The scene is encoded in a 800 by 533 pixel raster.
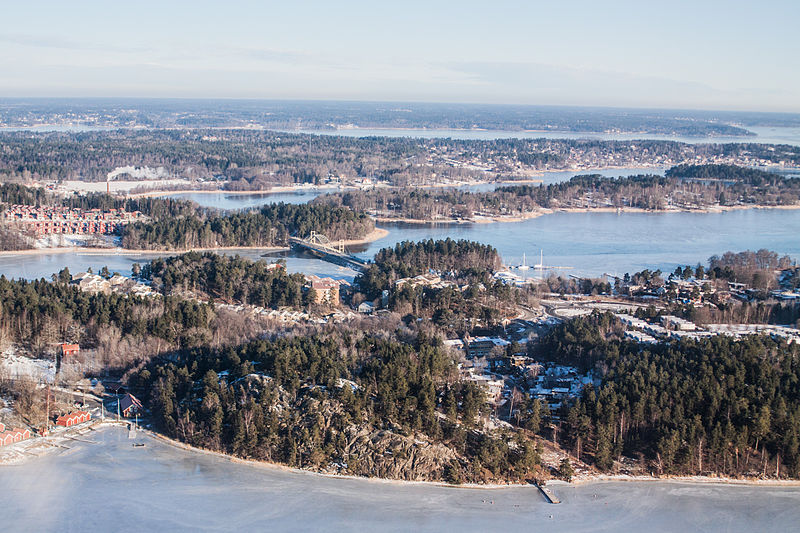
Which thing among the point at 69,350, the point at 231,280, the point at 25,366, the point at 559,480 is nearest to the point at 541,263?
the point at 231,280

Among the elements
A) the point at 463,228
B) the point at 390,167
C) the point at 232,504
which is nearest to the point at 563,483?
the point at 232,504

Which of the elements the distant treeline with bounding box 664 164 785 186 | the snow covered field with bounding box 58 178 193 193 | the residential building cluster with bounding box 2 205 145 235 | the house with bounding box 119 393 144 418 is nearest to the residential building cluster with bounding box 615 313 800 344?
the house with bounding box 119 393 144 418

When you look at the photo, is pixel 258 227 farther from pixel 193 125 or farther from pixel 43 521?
pixel 193 125

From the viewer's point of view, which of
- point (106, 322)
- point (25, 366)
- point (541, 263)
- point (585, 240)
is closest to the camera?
point (25, 366)

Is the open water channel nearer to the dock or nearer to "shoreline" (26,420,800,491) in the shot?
"shoreline" (26,420,800,491)

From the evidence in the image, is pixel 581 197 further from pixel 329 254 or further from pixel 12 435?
pixel 12 435

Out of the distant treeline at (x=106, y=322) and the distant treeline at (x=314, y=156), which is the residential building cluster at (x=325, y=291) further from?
the distant treeline at (x=314, y=156)

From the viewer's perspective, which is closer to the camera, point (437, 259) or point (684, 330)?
point (684, 330)

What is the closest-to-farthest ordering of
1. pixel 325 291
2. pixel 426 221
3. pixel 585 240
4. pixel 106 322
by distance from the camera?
pixel 106 322 → pixel 325 291 → pixel 585 240 → pixel 426 221
